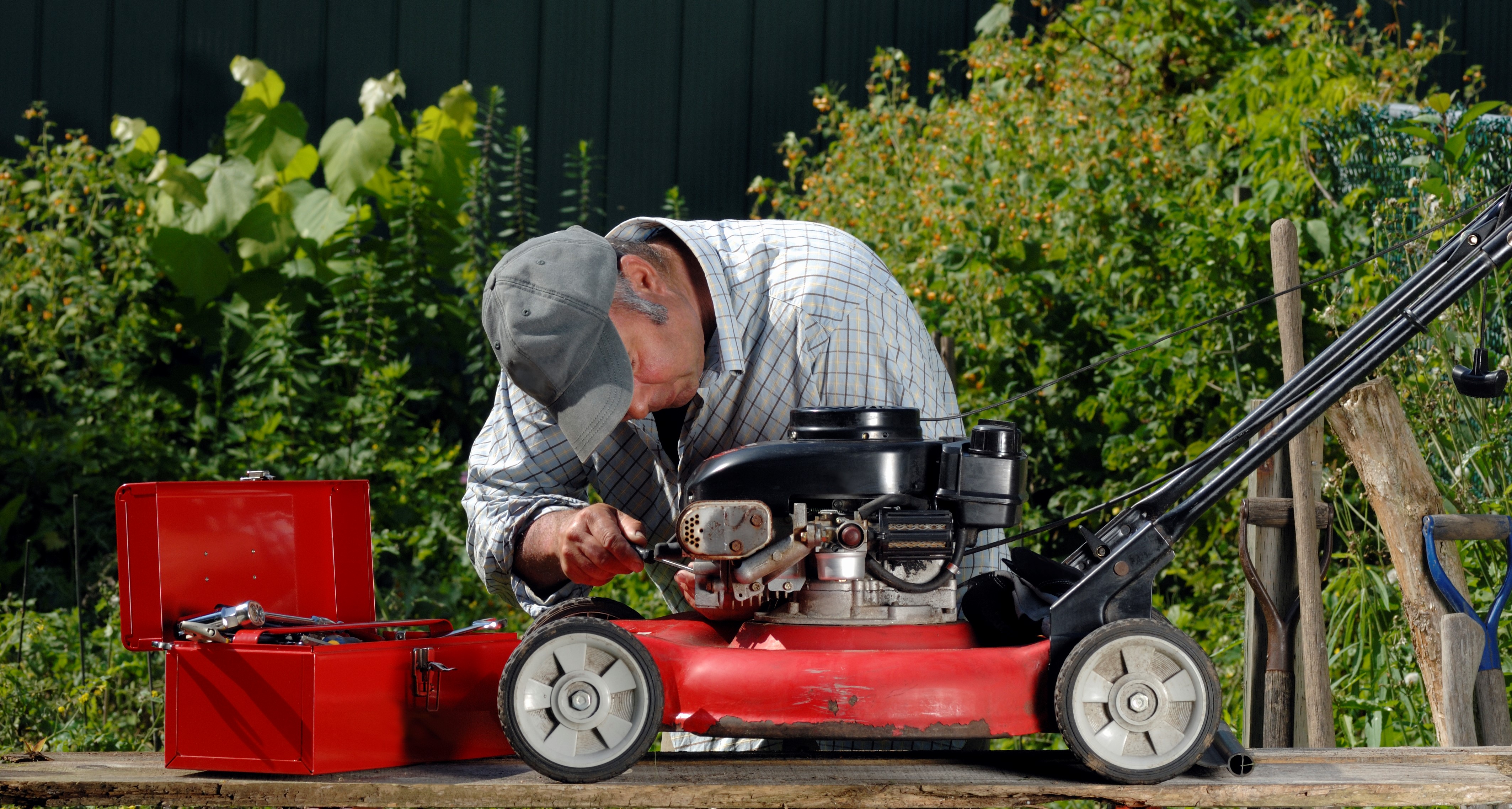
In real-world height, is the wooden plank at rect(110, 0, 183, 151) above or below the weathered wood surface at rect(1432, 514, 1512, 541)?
above

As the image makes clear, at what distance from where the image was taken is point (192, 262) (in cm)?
556

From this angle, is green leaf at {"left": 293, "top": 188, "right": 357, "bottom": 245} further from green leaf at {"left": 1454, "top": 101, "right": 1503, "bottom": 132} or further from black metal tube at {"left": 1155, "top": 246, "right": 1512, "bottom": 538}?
black metal tube at {"left": 1155, "top": 246, "right": 1512, "bottom": 538}

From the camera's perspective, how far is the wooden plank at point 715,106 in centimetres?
669

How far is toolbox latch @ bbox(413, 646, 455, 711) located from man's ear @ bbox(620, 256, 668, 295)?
668mm

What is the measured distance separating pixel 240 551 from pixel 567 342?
54cm

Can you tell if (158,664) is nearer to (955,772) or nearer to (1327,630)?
(955,772)

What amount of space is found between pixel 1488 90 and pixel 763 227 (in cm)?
602

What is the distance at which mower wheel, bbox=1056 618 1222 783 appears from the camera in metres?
1.60

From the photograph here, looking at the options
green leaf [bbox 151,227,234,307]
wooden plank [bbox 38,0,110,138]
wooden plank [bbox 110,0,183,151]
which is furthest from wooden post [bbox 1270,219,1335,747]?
wooden plank [bbox 38,0,110,138]

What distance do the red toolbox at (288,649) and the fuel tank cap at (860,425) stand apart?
0.51 m

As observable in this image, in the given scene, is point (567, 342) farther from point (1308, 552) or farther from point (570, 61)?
point (570, 61)

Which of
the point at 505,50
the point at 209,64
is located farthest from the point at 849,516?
the point at 209,64

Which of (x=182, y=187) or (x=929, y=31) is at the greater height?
(x=929, y=31)

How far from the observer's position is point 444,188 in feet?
19.3
